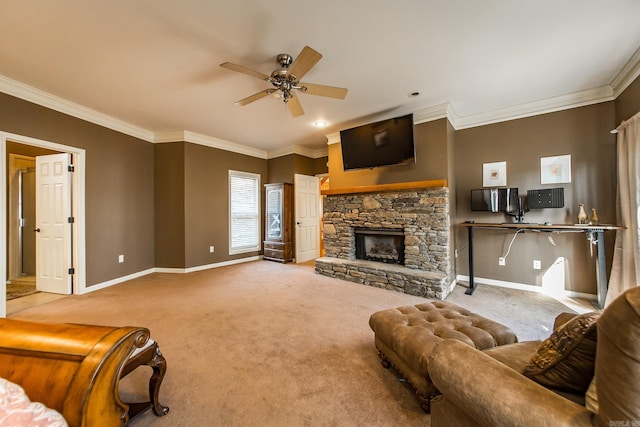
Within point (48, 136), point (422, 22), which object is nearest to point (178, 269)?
point (48, 136)

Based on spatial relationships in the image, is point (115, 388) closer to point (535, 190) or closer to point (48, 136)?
point (48, 136)

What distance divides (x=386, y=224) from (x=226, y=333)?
2629 mm

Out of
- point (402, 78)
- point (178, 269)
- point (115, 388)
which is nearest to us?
point (115, 388)

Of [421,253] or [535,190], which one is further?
[421,253]

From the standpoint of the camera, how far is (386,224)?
151 inches

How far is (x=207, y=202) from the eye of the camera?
496 centimetres

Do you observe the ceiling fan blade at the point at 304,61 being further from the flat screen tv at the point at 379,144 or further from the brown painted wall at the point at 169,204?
the brown painted wall at the point at 169,204

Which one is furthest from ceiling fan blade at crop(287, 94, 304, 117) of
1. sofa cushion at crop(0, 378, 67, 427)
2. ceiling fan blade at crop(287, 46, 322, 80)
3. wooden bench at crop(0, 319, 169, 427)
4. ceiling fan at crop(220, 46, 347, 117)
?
sofa cushion at crop(0, 378, 67, 427)

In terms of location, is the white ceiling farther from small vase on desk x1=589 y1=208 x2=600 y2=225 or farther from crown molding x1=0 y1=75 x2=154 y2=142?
small vase on desk x1=589 y1=208 x2=600 y2=225

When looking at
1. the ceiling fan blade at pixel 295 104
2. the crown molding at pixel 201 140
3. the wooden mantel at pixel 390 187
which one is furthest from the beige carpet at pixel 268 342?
the crown molding at pixel 201 140

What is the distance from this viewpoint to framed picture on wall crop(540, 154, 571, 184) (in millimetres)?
3168

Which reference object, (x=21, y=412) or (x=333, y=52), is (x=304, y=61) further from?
(x=21, y=412)

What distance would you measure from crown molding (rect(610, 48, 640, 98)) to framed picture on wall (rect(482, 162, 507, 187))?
1.25 meters

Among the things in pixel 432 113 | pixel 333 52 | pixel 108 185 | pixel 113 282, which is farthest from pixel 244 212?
pixel 432 113
